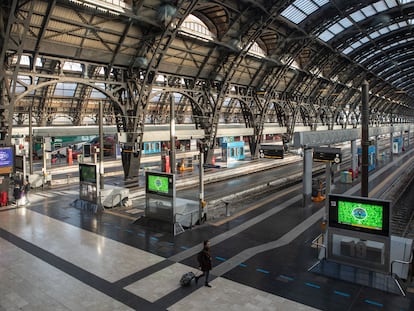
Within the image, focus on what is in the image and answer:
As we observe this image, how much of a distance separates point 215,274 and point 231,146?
30501 mm

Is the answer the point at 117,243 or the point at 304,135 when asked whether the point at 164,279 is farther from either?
the point at 304,135

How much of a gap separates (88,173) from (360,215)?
15.4 metres

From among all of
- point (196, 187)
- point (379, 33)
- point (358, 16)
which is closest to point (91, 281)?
point (196, 187)

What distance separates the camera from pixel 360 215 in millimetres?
11133

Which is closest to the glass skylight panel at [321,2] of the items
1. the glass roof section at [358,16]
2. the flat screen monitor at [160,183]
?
the glass roof section at [358,16]

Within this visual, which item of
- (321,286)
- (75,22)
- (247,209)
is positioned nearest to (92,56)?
(75,22)

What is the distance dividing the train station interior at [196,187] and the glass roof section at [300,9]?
20 centimetres

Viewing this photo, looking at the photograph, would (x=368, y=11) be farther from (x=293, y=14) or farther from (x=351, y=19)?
(x=293, y=14)

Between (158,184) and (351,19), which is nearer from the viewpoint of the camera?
(158,184)

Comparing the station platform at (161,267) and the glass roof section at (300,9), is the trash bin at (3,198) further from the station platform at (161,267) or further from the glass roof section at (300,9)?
the glass roof section at (300,9)

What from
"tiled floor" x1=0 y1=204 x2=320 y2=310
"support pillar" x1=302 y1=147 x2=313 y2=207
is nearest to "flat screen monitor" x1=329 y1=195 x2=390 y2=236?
"tiled floor" x1=0 y1=204 x2=320 y2=310

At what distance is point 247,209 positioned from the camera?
2002 centimetres

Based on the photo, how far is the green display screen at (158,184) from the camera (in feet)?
53.4

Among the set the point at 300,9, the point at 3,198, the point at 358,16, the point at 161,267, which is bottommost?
the point at 161,267
